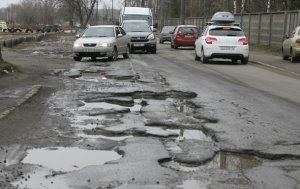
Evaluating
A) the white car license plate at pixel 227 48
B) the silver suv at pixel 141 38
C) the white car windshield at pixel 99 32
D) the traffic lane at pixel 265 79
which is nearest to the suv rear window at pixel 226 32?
the white car license plate at pixel 227 48

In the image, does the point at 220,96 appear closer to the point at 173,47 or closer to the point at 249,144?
the point at 249,144

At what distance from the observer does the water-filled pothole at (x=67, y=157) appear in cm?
608

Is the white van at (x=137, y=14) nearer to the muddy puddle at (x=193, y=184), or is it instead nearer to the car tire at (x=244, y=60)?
the car tire at (x=244, y=60)

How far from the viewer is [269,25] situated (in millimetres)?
34938

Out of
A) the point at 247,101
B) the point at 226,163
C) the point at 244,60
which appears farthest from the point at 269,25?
the point at 226,163

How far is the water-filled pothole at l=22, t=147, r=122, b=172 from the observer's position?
6.08m

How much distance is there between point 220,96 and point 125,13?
25960 mm

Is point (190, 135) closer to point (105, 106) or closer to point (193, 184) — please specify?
point (193, 184)

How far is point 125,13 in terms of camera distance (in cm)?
3700

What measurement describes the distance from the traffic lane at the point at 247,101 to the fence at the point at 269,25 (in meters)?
12.8

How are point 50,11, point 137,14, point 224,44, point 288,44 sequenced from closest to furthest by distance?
point 224,44 < point 288,44 < point 137,14 < point 50,11

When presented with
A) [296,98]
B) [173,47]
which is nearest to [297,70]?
[296,98]

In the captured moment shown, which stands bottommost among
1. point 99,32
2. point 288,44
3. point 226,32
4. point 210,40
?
point 288,44

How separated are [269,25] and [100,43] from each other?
16.2m
